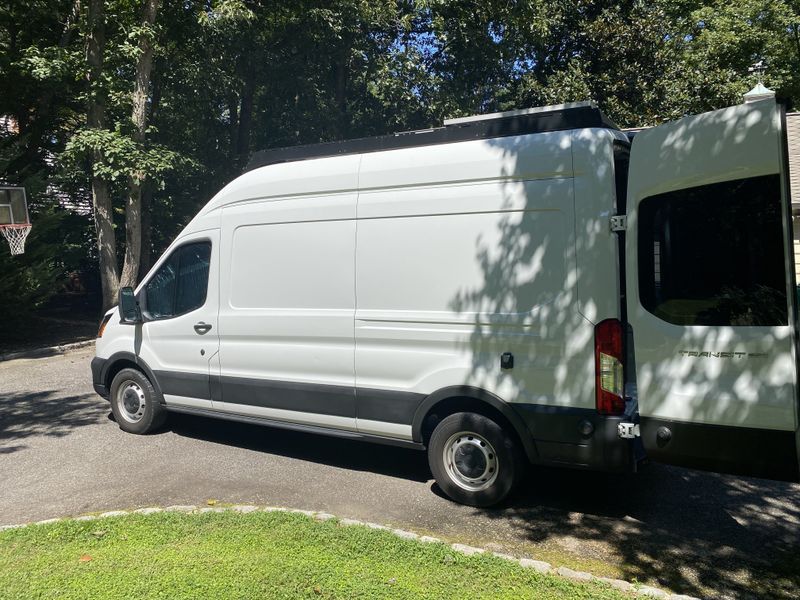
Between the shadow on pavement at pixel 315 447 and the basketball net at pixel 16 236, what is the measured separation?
7466mm

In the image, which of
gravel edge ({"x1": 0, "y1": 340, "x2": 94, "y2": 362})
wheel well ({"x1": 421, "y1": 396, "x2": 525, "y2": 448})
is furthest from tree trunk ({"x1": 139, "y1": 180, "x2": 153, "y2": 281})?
wheel well ({"x1": 421, "y1": 396, "x2": 525, "y2": 448})

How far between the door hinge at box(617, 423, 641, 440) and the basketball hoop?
12069 millimetres

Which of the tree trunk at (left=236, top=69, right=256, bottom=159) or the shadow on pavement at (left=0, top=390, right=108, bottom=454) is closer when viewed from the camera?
the shadow on pavement at (left=0, top=390, right=108, bottom=454)

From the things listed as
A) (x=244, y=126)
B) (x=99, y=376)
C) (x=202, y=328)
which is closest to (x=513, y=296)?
(x=202, y=328)

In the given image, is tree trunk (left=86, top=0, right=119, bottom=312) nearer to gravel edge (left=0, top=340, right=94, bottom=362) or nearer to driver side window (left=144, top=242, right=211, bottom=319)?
gravel edge (left=0, top=340, right=94, bottom=362)

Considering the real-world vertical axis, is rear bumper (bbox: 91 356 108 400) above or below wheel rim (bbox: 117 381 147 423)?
above

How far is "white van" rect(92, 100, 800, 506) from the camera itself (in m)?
3.80

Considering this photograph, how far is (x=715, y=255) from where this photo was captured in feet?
12.9

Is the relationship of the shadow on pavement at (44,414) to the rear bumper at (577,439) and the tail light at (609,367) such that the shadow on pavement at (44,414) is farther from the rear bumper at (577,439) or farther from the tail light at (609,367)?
the tail light at (609,367)

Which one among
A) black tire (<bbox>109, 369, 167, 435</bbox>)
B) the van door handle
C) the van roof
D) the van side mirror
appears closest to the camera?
the van roof

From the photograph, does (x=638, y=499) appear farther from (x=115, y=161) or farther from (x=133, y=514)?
(x=115, y=161)

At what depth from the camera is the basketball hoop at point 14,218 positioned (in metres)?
12.3

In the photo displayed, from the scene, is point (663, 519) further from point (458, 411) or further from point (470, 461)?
point (458, 411)

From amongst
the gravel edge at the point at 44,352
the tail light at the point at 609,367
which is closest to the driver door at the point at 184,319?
the tail light at the point at 609,367
